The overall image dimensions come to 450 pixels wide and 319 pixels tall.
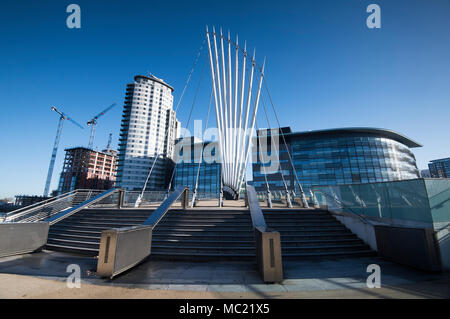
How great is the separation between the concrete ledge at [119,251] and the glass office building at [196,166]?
69356 mm

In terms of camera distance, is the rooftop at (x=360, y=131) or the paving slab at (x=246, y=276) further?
the rooftop at (x=360, y=131)

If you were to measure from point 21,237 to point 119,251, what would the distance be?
581 centimetres

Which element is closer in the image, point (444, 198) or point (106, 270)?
point (106, 270)

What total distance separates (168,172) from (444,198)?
129 m

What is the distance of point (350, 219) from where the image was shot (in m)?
9.55

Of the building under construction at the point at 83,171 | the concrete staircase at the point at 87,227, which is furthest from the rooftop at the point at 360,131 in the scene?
the building under construction at the point at 83,171

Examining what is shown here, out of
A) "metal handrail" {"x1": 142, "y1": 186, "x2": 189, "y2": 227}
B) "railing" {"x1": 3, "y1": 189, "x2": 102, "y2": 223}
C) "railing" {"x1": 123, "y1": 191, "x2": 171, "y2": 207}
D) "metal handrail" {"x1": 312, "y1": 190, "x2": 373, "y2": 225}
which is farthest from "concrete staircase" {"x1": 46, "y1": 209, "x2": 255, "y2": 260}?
"metal handrail" {"x1": 312, "y1": 190, "x2": 373, "y2": 225}

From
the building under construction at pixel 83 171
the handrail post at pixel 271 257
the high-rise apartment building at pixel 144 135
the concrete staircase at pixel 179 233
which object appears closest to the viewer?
the handrail post at pixel 271 257

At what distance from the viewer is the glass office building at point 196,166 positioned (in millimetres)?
79562

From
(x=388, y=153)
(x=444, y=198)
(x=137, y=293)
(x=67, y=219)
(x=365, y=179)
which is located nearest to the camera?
(x=137, y=293)

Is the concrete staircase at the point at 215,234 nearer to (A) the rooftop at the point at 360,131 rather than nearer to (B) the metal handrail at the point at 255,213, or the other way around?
(B) the metal handrail at the point at 255,213

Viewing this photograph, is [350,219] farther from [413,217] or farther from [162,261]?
[162,261]

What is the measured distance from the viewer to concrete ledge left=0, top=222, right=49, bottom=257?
761 centimetres

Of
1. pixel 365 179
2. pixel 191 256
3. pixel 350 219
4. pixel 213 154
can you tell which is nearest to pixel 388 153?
pixel 365 179
